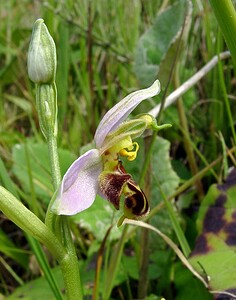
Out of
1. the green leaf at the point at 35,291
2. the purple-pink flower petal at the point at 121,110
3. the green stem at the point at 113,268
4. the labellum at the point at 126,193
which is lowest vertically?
the green leaf at the point at 35,291

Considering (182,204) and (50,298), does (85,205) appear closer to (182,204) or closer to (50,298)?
(50,298)

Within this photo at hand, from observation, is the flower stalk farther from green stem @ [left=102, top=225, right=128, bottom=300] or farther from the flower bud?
green stem @ [left=102, top=225, right=128, bottom=300]

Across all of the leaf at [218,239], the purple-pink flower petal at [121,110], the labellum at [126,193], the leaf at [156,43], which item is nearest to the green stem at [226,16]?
the purple-pink flower petal at [121,110]

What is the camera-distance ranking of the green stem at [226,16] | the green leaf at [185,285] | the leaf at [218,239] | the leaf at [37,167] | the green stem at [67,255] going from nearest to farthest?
the green stem at [226,16]
the green stem at [67,255]
the leaf at [218,239]
the green leaf at [185,285]
the leaf at [37,167]

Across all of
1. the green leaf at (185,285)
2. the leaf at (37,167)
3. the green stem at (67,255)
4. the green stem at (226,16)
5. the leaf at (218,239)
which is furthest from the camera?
the leaf at (37,167)

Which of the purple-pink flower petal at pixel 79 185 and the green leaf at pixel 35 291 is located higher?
the purple-pink flower petal at pixel 79 185

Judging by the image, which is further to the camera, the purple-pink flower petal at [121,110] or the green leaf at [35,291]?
the green leaf at [35,291]

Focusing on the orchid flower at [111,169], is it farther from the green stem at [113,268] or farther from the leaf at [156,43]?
the leaf at [156,43]

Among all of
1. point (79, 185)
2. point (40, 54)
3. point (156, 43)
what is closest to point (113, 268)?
point (79, 185)

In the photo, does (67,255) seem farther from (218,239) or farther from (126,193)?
(218,239)
